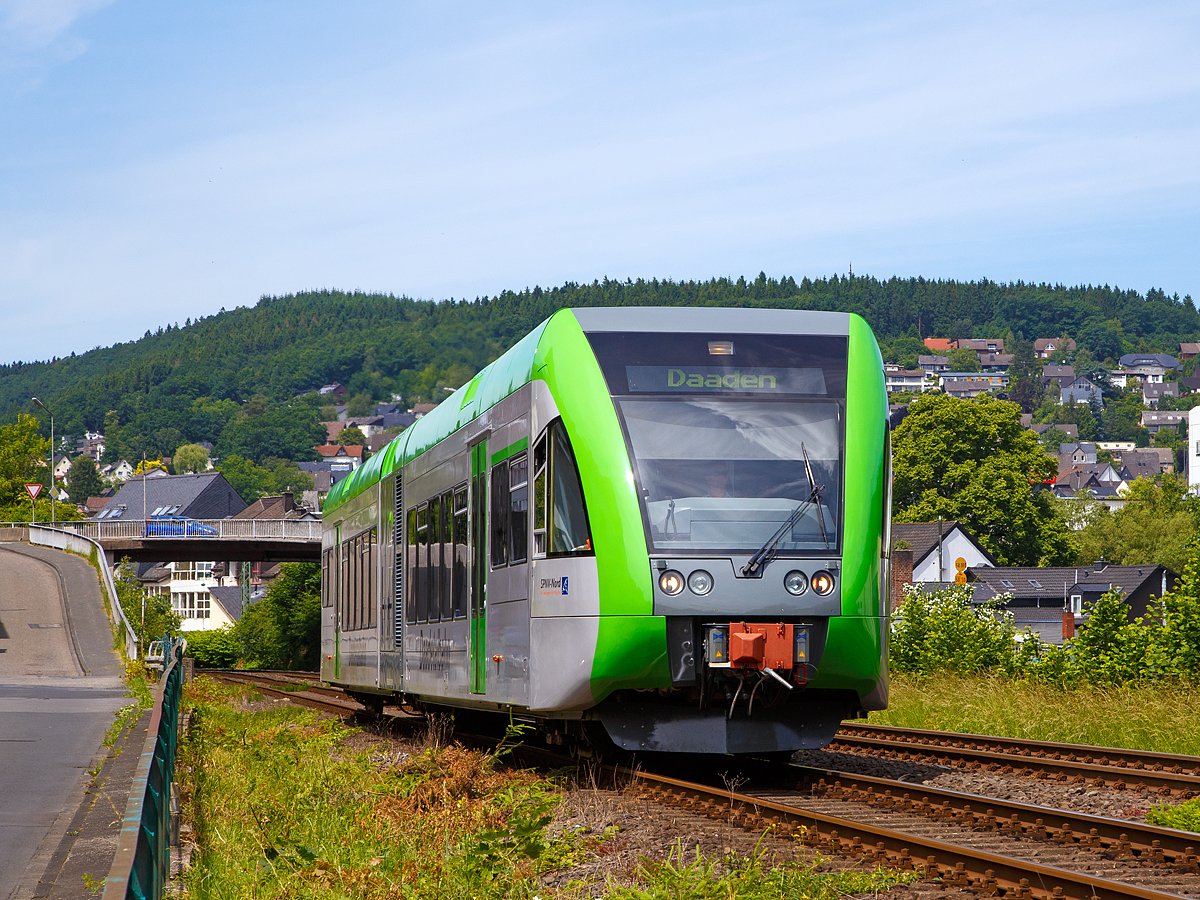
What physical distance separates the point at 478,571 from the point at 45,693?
41.3 feet

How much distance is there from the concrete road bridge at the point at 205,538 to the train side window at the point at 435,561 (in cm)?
5027

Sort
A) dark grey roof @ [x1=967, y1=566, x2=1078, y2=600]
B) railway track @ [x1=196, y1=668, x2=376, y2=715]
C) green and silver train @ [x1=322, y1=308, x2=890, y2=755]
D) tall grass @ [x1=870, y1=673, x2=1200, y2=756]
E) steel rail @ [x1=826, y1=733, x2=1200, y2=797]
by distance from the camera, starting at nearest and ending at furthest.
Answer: green and silver train @ [x1=322, y1=308, x2=890, y2=755]
steel rail @ [x1=826, y1=733, x2=1200, y2=797]
tall grass @ [x1=870, y1=673, x2=1200, y2=756]
railway track @ [x1=196, y1=668, x2=376, y2=715]
dark grey roof @ [x1=967, y1=566, x2=1078, y2=600]

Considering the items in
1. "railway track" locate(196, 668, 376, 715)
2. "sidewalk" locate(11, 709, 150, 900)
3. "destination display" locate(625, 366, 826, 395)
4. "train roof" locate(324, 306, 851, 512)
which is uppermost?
"train roof" locate(324, 306, 851, 512)

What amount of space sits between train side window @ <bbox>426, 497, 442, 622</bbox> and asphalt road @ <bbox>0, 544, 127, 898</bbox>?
11.2ft

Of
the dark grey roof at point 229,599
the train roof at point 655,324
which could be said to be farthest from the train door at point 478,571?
the dark grey roof at point 229,599

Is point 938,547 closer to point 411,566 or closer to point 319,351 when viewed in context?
point 319,351

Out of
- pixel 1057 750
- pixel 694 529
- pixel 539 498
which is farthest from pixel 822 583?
pixel 1057 750

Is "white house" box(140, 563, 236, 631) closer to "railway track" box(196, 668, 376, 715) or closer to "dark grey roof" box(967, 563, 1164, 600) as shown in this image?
"dark grey roof" box(967, 563, 1164, 600)

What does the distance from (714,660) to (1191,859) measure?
326 cm

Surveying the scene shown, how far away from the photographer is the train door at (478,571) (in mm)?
12250

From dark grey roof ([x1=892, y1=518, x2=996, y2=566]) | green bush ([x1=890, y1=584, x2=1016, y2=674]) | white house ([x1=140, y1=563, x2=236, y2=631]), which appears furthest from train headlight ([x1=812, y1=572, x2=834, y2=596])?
white house ([x1=140, y1=563, x2=236, y2=631])

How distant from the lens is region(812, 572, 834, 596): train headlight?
398 inches

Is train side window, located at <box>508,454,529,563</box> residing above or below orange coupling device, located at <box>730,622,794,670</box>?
above

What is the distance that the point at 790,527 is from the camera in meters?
10.2
